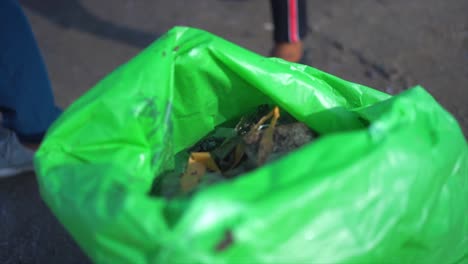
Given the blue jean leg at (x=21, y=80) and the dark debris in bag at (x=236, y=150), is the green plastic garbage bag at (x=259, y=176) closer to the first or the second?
the dark debris in bag at (x=236, y=150)

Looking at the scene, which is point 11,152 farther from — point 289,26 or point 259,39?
point 259,39

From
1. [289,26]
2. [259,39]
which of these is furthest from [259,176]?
[259,39]

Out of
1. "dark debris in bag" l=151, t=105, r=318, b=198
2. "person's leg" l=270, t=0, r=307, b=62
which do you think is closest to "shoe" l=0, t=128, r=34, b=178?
"dark debris in bag" l=151, t=105, r=318, b=198

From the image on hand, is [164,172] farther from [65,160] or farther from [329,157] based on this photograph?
[329,157]

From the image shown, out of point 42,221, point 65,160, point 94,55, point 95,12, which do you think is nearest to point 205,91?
point 65,160

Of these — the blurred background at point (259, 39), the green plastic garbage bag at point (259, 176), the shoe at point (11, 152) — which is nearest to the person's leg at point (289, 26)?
the blurred background at point (259, 39)
